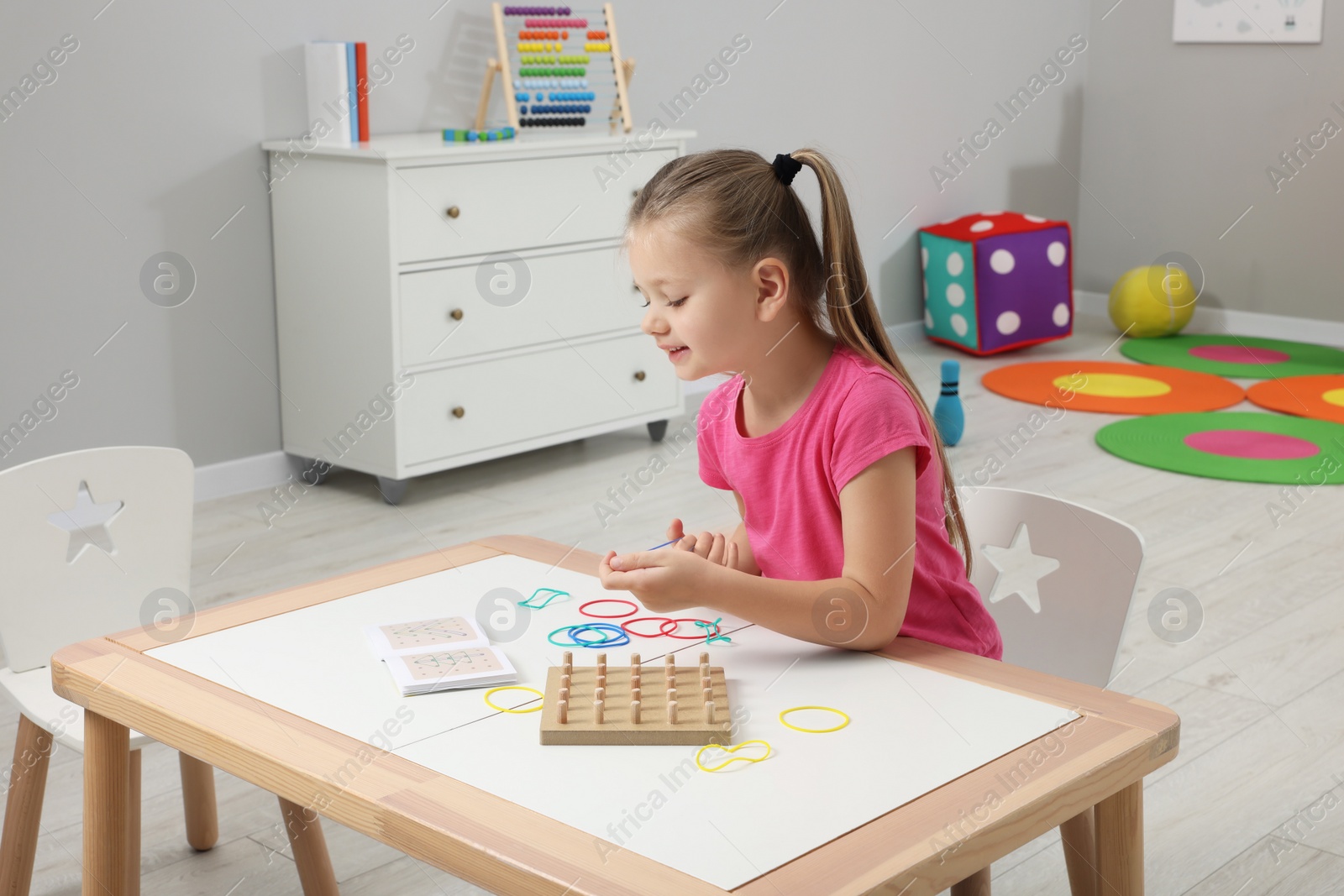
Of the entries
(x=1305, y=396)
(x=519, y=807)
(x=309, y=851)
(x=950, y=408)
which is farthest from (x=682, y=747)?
(x=1305, y=396)

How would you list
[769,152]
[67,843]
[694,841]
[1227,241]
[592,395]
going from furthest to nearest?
[1227,241] < [769,152] < [592,395] < [67,843] < [694,841]

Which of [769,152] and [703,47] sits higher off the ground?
[703,47]

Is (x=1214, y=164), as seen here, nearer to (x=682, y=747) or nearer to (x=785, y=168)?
(x=785, y=168)

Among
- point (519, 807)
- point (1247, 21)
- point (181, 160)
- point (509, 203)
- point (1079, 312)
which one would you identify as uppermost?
point (1247, 21)

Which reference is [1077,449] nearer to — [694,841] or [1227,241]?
[1227,241]

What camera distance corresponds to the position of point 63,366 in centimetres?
309

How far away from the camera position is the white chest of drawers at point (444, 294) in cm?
326

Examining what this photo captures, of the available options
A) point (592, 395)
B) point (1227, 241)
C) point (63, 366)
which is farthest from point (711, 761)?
point (1227, 241)

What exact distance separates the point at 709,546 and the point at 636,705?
14.5 inches

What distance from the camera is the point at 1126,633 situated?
2025 millimetres

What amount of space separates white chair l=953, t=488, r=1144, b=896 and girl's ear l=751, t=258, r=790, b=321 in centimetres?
34

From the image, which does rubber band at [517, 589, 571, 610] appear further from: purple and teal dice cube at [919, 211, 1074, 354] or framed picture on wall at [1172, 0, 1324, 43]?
framed picture on wall at [1172, 0, 1324, 43]

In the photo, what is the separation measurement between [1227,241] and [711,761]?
527cm

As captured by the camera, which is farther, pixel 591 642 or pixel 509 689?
pixel 591 642
